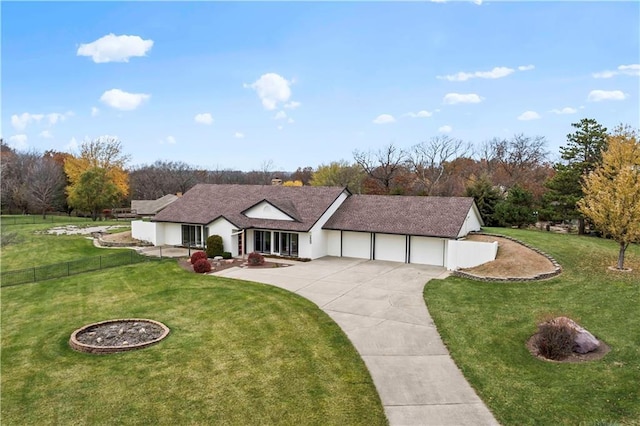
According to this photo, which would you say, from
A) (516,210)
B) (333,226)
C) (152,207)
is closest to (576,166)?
(516,210)

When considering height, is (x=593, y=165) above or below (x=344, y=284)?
above

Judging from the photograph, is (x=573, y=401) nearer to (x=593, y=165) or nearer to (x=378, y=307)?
(x=378, y=307)

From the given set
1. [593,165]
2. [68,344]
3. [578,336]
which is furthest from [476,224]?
[68,344]

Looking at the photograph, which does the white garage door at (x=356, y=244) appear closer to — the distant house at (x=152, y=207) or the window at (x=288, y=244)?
the window at (x=288, y=244)

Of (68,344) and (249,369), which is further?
(68,344)

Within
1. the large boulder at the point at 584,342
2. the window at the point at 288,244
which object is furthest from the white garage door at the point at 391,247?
the large boulder at the point at 584,342

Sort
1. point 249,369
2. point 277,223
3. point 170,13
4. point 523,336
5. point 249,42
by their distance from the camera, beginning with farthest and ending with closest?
point 277,223 → point 249,42 → point 170,13 → point 523,336 → point 249,369

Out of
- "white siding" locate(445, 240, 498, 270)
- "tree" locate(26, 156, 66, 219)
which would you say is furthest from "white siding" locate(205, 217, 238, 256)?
"tree" locate(26, 156, 66, 219)
